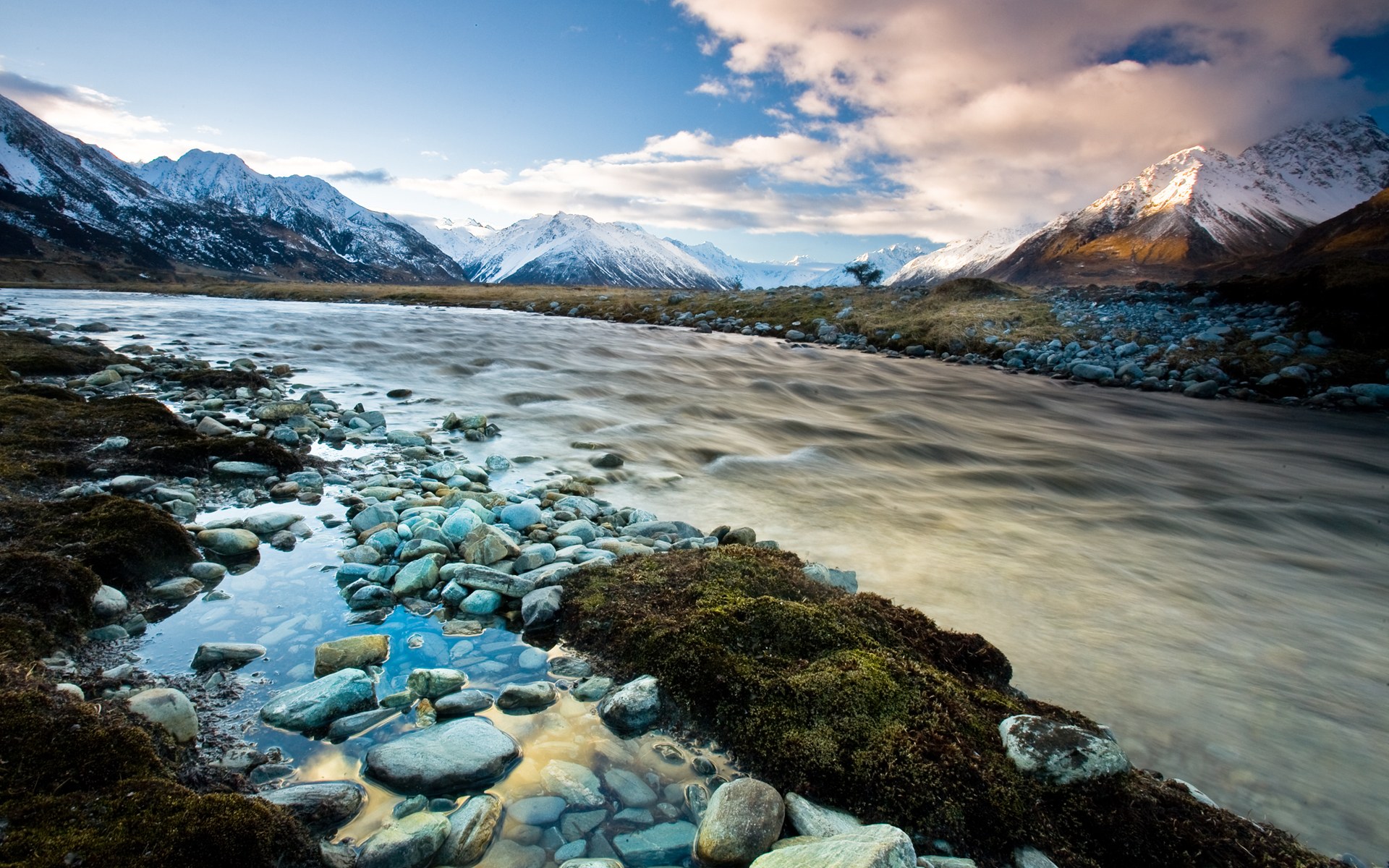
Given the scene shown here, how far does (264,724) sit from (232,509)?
4247mm

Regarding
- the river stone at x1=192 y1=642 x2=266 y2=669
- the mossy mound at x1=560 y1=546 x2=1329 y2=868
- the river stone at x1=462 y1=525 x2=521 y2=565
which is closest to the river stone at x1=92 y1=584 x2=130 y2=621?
the river stone at x1=192 y1=642 x2=266 y2=669

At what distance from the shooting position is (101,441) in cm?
820

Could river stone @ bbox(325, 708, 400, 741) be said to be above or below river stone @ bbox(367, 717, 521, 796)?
below

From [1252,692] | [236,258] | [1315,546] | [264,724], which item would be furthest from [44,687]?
[236,258]

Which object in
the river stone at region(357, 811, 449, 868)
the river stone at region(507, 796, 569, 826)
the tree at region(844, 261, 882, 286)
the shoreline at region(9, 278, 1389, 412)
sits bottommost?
the river stone at region(507, 796, 569, 826)

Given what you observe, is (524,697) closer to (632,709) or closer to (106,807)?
(632,709)

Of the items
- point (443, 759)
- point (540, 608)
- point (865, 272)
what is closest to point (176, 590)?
point (540, 608)

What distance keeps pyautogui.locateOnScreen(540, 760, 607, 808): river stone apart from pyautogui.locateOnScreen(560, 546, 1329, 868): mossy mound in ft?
2.60

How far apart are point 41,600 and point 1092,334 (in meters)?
32.5

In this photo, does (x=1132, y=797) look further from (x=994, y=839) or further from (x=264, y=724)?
(x=264, y=724)

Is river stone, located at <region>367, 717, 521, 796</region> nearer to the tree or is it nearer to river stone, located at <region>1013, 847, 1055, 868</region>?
river stone, located at <region>1013, 847, 1055, 868</region>

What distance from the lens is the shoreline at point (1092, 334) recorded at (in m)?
19.9

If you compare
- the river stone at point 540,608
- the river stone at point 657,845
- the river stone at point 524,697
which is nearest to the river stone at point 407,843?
the river stone at point 657,845

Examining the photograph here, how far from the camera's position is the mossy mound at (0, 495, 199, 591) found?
16.2 feet
